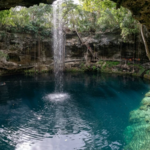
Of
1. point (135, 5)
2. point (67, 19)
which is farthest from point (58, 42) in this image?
point (135, 5)

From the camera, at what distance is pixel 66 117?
25.2 ft

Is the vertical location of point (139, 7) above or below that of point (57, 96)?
above

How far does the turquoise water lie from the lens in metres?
5.67

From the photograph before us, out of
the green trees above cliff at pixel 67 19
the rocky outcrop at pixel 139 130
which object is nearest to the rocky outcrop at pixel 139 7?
the rocky outcrop at pixel 139 130

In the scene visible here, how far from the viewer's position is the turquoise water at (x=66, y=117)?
18.6 feet

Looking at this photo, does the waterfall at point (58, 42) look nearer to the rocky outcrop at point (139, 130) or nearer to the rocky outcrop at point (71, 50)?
the rocky outcrop at point (71, 50)

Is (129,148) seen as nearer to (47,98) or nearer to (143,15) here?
(143,15)

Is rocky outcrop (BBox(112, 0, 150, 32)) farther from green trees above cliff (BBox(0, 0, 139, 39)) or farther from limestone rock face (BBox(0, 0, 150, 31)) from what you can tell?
green trees above cliff (BBox(0, 0, 139, 39))

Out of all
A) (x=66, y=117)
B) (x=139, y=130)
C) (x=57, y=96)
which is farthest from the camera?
(x=57, y=96)

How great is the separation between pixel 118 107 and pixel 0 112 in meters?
6.57

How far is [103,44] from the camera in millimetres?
21250

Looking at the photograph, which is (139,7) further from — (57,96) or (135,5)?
(57,96)

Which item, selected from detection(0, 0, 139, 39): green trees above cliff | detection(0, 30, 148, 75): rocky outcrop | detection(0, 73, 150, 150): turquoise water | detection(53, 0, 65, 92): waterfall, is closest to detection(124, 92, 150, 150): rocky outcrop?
detection(0, 73, 150, 150): turquoise water

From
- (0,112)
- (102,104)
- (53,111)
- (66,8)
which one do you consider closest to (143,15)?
(102,104)
